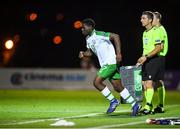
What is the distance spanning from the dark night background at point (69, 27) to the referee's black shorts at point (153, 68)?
17.8 metres

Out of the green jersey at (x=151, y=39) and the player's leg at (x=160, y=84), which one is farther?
the player's leg at (x=160, y=84)

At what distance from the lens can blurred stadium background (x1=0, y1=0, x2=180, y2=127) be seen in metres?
30.0

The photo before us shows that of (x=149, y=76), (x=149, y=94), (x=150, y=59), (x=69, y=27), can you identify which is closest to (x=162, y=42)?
(x=150, y=59)

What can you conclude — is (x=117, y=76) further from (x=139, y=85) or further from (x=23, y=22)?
(x=23, y=22)

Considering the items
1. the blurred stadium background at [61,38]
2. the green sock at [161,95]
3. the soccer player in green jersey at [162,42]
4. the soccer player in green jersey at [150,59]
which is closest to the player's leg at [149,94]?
the soccer player in green jersey at [150,59]

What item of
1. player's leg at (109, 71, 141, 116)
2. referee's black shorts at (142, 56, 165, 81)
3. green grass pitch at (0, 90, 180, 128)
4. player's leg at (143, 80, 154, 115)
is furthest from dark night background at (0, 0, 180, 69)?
player's leg at (109, 71, 141, 116)

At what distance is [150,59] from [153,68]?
0.74 ft

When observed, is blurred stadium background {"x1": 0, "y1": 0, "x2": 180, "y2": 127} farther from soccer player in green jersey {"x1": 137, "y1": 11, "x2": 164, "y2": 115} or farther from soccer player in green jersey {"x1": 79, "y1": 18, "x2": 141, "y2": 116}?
soccer player in green jersey {"x1": 79, "y1": 18, "x2": 141, "y2": 116}

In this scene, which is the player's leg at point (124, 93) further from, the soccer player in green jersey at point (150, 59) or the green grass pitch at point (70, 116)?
the soccer player in green jersey at point (150, 59)

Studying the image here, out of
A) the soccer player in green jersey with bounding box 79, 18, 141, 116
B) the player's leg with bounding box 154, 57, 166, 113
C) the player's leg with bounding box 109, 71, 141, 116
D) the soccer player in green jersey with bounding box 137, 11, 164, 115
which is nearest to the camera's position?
the player's leg with bounding box 109, 71, 141, 116

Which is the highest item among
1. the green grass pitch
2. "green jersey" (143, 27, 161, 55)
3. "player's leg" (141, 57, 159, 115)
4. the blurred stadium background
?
the blurred stadium background

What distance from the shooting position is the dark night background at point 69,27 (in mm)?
34656

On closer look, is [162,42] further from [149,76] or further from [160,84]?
[160,84]

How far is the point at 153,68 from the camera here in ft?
49.7
